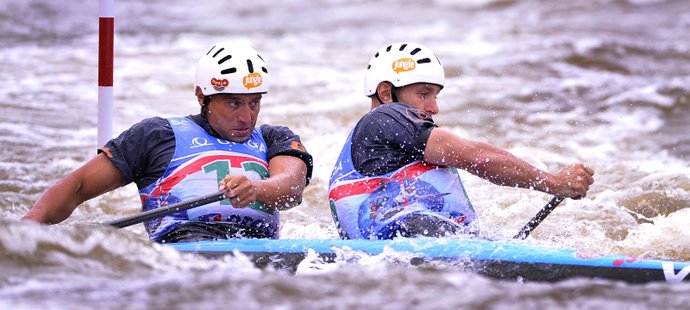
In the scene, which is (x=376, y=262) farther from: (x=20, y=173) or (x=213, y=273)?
(x=20, y=173)

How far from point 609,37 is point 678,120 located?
5566mm

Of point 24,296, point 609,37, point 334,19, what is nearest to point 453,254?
point 24,296

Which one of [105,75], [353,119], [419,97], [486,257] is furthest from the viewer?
[353,119]

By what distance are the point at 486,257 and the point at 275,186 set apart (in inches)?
47.3

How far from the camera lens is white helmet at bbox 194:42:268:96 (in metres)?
5.68

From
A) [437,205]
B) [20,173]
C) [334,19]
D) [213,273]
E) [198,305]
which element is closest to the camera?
[198,305]

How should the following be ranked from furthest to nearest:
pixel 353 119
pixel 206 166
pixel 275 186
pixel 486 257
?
pixel 353 119
pixel 206 166
pixel 275 186
pixel 486 257

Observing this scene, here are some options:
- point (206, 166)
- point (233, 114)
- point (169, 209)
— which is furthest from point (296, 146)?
point (169, 209)

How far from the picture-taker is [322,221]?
26.9 ft

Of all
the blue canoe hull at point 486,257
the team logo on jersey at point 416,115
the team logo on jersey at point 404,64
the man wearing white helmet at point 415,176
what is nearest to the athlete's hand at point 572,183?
the man wearing white helmet at point 415,176

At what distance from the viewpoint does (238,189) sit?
17.3 feet

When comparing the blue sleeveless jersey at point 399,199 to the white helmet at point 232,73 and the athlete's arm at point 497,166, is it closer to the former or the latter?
the athlete's arm at point 497,166

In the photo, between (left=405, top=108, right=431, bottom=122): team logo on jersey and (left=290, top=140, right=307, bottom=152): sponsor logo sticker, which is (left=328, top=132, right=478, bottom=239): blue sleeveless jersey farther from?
(left=290, top=140, right=307, bottom=152): sponsor logo sticker

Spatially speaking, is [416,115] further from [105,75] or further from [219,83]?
[105,75]
